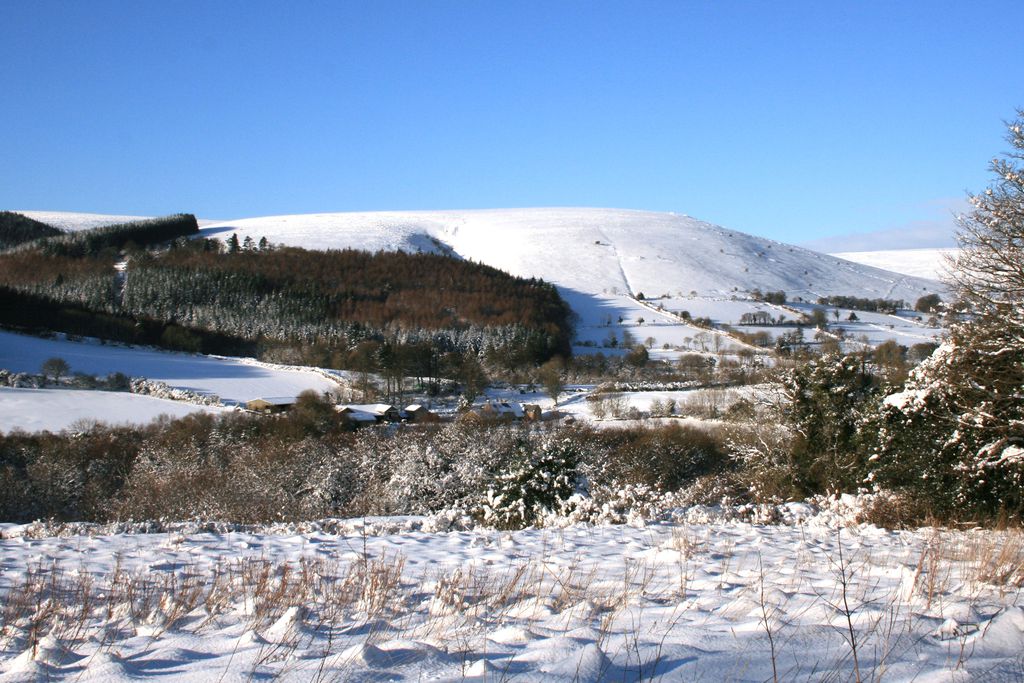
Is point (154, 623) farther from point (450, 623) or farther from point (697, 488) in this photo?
point (697, 488)

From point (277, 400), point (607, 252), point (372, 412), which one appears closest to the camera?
point (372, 412)

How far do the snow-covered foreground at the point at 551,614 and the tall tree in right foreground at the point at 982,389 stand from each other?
3618mm

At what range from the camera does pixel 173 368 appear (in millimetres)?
65375

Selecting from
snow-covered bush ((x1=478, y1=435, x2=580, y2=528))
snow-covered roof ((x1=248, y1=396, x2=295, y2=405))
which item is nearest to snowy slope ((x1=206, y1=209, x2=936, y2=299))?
snow-covered roof ((x1=248, y1=396, x2=295, y2=405))

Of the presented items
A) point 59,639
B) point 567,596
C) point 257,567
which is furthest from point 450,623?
point 257,567

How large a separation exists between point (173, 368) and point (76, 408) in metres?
20.3

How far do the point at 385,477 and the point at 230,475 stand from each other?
6.22 metres

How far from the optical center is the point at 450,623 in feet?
15.4

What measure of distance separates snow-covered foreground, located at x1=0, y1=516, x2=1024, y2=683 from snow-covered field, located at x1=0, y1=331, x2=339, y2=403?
160 ft

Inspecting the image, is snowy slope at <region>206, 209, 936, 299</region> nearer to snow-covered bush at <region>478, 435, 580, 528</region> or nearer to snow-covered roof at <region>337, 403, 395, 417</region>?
snow-covered roof at <region>337, 403, 395, 417</region>

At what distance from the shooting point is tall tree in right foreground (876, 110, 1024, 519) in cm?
1113

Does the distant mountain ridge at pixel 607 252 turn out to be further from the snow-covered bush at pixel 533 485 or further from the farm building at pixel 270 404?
the snow-covered bush at pixel 533 485

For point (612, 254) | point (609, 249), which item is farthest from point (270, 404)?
point (609, 249)

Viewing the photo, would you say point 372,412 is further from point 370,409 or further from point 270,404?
point 270,404
